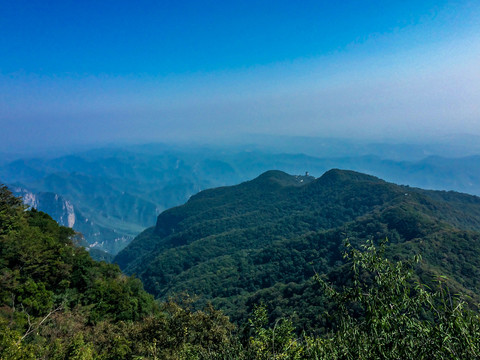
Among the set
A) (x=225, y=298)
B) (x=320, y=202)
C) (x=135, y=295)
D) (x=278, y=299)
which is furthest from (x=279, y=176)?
(x=135, y=295)

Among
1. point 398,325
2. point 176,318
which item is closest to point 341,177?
point 176,318

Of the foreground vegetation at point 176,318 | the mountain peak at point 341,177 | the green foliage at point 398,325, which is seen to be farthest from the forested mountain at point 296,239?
the green foliage at point 398,325

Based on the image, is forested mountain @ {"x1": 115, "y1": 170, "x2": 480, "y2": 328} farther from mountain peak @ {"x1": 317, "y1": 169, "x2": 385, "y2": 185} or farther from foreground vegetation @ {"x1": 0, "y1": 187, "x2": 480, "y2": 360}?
foreground vegetation @ {"x1": 0, "y1": 187, "x2": 480, "y2": 360}

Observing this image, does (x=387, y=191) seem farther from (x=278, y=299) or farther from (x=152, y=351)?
(x=152, y=351)

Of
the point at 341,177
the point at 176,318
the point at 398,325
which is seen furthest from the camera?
the point at 341,177

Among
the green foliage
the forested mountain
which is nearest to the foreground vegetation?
the green foliage

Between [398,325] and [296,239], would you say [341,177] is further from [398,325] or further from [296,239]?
[398,325]
